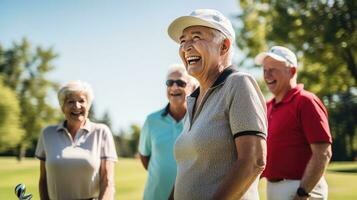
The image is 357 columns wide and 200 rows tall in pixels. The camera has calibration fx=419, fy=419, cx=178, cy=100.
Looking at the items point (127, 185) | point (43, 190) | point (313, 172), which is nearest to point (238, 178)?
point (313, 172)

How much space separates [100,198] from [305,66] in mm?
17459

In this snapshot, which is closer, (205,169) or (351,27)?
(205,169)

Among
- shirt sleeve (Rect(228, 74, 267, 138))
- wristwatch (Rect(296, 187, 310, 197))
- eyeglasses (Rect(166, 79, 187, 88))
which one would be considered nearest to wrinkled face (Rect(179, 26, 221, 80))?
shirt sleeve (Rect(228, 74, 267, 138))

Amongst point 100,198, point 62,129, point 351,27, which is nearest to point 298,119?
point 100,198

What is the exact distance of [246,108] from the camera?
2096mm

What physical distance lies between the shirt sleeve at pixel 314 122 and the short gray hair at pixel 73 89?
2090mm

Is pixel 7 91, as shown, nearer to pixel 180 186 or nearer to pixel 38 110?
pixel 38 110

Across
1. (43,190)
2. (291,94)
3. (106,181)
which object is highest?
(291,94)

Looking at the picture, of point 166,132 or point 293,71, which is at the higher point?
point 293,71

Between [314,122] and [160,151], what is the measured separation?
1.69 metres

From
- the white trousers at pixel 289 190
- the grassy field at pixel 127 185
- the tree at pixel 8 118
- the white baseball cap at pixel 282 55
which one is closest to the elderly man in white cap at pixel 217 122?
the white trousers at pixel 289 190

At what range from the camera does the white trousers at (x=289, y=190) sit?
3.72m

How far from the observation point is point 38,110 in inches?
2004

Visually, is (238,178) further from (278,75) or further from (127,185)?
(127,185)
